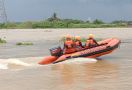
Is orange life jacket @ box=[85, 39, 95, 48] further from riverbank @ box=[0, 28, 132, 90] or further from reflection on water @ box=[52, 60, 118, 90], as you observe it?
reflection on water @ box=[52, 60, 118, 90]

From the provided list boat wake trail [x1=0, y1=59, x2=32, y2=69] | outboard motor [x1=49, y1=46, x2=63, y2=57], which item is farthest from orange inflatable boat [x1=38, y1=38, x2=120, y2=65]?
boat wake trail [x1=0, y1=59, x2=32, y2=69]

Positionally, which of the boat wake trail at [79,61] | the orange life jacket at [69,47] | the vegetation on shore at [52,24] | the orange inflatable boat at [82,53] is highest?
the orange life jacket at [69,47]

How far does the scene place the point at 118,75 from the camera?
1498 centimetres

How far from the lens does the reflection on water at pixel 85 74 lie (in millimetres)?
13191

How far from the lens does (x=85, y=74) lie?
15.5 m

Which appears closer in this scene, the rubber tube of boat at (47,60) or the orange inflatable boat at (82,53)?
the rubber tube of boat at (47,60)

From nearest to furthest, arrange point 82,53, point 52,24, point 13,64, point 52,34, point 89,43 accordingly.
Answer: point 13,64 → point 82,53 → point 89,43 → point 52,34 → point 52,24

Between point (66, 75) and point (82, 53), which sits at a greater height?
point (82, 53)

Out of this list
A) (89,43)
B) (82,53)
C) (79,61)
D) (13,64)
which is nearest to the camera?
(13,64)

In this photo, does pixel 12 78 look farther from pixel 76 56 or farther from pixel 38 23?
pixel 38 23

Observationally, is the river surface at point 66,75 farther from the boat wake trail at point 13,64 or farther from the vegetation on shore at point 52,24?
the vegetation on shore at point 52,24

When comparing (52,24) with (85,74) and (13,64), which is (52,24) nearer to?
(13,64)

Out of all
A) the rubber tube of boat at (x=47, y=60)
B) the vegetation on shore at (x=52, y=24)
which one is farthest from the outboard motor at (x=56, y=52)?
the vegetation on shore at (x=52, y=24)

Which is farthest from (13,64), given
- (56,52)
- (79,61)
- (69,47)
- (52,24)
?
(52,24)
